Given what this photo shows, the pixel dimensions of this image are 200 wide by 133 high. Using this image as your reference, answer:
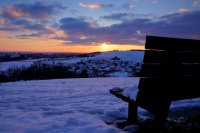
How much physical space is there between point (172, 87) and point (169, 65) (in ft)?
0.96

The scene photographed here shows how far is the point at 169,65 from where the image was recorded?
3.60 meters

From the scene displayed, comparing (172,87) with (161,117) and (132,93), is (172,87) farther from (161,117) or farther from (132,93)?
(132,93)

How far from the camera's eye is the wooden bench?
3.57 meters

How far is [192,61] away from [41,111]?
12.4 ft

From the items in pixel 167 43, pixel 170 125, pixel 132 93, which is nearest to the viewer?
pixel 167 43

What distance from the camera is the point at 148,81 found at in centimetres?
375

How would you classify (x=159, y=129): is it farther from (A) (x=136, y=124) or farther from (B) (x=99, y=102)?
(B) (x=99, y=102)

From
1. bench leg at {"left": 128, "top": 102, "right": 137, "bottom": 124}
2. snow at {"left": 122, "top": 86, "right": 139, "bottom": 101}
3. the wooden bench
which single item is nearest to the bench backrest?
the wooden bench

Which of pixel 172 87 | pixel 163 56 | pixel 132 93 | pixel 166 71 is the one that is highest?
pixel 163 56

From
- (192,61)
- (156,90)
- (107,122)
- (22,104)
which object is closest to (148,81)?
(156,90)

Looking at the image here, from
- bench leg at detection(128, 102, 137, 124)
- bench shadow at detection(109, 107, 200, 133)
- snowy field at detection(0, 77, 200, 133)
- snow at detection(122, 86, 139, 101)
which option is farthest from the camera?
bench leg at detection(128, 102, 137, 124)

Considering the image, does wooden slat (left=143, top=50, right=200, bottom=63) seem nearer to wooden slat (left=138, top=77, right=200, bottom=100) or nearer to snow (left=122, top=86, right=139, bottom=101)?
wooden slat (left=138, top=77, right=200, bottom=100)

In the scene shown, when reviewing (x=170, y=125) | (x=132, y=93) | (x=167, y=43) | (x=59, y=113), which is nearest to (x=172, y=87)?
(x=167, y=43)

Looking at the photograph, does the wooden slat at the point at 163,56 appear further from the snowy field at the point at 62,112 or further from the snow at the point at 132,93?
the snowy field at the point at 62,112
